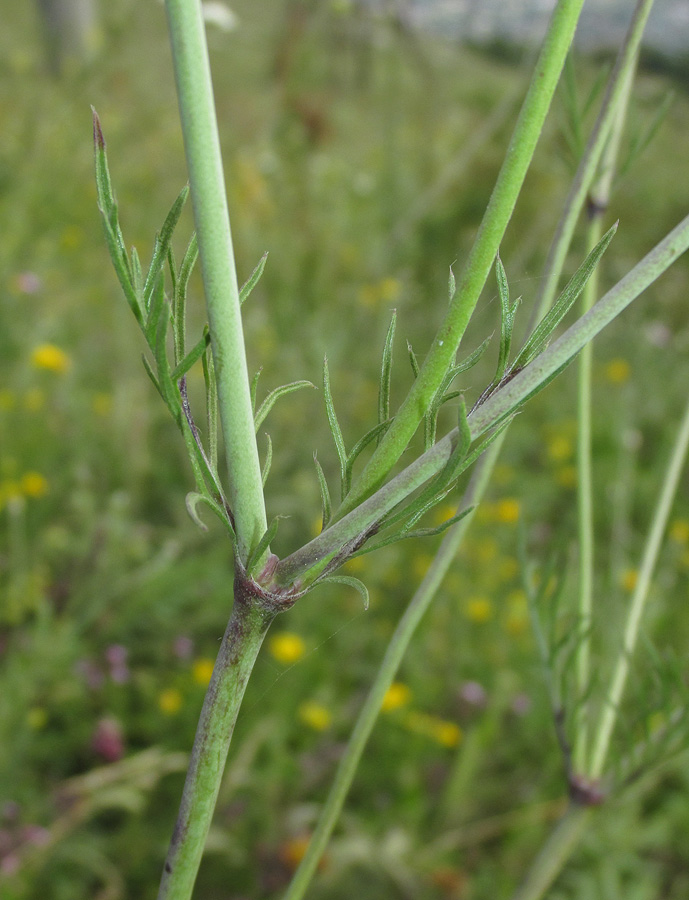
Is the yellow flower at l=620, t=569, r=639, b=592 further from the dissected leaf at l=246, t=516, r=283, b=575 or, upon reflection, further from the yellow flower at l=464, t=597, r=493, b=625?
the dissected leaf at l=246, t=516, r=283, b=575


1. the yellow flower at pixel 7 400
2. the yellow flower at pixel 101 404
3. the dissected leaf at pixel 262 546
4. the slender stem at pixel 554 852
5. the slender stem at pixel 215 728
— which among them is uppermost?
the dissected leaf at pixel 262 546

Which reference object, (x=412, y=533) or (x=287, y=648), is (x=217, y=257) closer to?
(x=412, y=533)

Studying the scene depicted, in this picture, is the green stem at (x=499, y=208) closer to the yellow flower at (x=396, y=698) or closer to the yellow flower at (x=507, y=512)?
the yellow flower at (x=396, y=698)

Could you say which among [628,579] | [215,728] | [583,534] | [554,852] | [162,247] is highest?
[162,247]

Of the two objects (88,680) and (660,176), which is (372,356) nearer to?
(88,680)

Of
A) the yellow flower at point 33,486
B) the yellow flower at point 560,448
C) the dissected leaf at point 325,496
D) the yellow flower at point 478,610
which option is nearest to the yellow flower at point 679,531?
the yellow flower at point 560,448

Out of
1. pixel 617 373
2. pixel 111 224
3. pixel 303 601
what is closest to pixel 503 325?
pixel 111 224

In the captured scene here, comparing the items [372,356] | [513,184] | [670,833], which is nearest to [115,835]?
[670,833]
